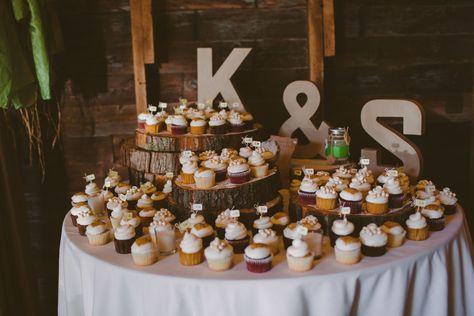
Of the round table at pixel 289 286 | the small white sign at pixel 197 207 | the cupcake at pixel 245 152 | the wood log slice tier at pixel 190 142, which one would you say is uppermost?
the wood log slice tier at pixel 190 142

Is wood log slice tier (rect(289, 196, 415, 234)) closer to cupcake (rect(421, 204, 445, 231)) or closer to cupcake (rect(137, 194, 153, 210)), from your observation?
cupcake (rect(421, 204, 445, 231))

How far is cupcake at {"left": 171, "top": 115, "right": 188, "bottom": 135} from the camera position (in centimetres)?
304

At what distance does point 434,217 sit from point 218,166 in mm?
1021

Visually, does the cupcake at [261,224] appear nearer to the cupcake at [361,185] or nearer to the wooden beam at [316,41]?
the cupcake at [361,185]

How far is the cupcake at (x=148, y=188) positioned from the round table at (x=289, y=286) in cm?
47

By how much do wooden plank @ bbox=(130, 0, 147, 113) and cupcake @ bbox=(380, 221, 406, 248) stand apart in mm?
1931

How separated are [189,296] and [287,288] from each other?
1.22 ft

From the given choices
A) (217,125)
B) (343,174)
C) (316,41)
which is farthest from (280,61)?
(343,174)

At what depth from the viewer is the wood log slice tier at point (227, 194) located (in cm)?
256

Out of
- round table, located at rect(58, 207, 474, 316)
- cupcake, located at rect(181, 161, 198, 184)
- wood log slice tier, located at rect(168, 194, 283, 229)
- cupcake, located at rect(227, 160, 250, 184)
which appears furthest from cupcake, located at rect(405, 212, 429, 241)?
cupcake, located at rect(181, 161, 198, 184)

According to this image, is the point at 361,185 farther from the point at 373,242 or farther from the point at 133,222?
the point at 133,222

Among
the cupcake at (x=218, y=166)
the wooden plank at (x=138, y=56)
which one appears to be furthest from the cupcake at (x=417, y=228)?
the wooden plank at (x=138, y=56)

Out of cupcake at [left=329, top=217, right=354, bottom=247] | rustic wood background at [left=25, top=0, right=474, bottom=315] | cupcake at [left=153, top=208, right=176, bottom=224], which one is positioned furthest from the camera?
rustic wood background at [left=25, top=0, right=474, bottom=315]

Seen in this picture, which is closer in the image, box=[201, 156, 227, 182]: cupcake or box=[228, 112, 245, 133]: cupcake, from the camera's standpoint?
box=[201, 156, 227, 182]: cupcake
